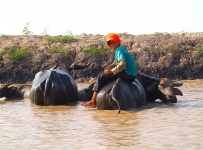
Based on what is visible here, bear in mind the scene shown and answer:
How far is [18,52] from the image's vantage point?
60.2 ft

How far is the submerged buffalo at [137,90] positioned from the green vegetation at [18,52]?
7344mm

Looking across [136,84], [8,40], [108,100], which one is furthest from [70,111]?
[8,40]

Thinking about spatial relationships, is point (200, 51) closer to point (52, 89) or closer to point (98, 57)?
point (98, 57)

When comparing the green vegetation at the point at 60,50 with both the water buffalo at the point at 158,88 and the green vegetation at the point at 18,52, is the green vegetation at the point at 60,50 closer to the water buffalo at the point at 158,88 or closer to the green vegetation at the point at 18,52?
the green vegetation at the point at 18,52

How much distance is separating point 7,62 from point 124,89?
975 cm

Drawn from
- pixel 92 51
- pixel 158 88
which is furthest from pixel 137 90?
pixel 92 51

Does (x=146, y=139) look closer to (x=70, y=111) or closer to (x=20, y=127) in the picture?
(x=20, y=127)

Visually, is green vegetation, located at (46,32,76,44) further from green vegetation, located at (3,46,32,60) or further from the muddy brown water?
the muddy brown water

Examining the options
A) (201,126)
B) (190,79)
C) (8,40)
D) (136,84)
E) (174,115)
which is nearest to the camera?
(201,126)

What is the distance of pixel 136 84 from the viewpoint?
9.73 metres

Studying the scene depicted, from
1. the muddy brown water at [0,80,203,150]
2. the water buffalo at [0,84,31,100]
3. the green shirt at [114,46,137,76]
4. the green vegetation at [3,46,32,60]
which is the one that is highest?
the green vegetation at [3,46,32,60]

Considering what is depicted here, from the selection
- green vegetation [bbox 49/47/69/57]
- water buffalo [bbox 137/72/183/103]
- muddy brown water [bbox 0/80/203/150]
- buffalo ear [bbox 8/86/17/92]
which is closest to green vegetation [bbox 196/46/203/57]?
green vegetation [bbox 49/47/69/57]

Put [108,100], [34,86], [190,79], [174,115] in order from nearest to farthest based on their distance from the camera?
[174,115] → [108,100] → [34,86] → [190,79]

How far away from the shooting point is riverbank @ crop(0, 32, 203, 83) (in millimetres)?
17547
